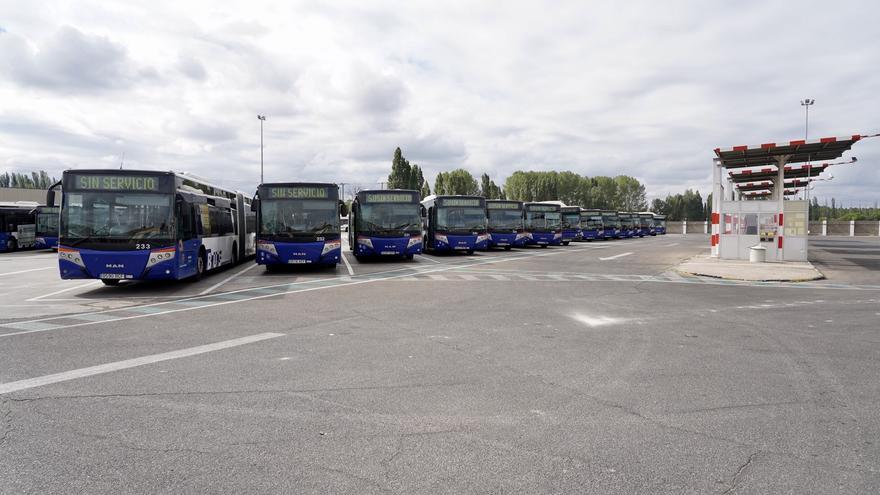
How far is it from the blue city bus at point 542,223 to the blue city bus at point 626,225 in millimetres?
27528

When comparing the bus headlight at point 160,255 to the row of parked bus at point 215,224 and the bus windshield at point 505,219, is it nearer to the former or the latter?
the row of parked bus at point 215,224

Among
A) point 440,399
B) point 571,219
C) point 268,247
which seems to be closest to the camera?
point 440,399

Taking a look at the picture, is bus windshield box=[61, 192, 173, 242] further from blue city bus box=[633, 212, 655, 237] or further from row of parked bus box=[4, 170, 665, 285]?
blue city bus box=[633, 212, 655, 237]

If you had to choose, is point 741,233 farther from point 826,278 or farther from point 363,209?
point 363,209

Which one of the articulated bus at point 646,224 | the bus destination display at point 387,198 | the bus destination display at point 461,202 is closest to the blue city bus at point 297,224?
the bus destination display at point 387,198

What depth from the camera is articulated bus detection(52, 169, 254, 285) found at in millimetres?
13227

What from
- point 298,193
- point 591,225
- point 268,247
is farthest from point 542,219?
point 268,247

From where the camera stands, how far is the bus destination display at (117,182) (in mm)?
13578

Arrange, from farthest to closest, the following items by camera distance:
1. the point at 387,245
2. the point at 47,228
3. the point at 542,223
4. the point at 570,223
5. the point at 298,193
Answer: the point at 570,223 → the point at 542,223 → the point at 47,228 → the point at 387,245 → the point at 298,193

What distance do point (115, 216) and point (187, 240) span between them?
1.83 meters

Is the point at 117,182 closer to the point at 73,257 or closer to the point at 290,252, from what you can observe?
the point at 73,257

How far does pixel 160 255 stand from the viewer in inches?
539

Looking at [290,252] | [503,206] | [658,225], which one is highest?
[503,206]

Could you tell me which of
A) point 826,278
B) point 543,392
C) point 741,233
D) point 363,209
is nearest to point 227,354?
point 543,392
